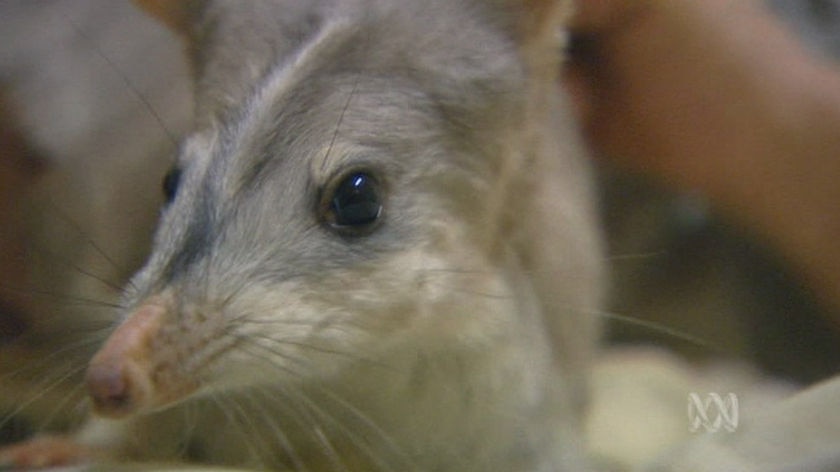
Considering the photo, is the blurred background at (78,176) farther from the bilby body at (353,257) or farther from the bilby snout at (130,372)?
the bilby snout at (130,372)

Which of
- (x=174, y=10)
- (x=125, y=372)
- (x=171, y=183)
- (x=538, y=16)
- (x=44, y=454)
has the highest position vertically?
(x=174, y=10)

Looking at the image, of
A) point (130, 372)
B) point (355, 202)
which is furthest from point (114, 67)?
point (130, 372)

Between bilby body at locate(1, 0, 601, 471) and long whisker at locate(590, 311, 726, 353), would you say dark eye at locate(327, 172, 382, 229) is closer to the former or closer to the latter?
bilby body at locate(1, 0, 601, 471)

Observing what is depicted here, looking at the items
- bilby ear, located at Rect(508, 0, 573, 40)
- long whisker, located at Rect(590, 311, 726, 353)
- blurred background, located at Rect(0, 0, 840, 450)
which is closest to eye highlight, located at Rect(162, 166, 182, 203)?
blurred background, located at Rect(0, 0, 840, 450)

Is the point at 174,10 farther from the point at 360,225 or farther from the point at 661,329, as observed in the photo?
the point at 661,329

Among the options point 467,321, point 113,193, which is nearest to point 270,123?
point 467,321

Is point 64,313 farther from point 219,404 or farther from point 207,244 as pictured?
point 207,244
